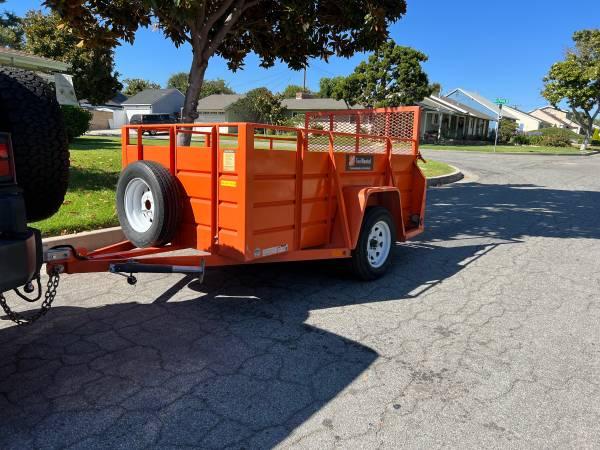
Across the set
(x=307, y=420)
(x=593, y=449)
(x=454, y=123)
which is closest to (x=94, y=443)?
(x=307, y=420)

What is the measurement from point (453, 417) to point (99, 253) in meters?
2.99

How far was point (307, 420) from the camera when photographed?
274 centimetres

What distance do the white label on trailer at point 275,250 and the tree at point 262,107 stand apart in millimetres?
39355

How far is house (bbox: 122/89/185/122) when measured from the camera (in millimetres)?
57875

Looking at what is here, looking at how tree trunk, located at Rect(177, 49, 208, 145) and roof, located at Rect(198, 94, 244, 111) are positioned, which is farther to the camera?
roof, located at Rect(198, 94, 244, 111)

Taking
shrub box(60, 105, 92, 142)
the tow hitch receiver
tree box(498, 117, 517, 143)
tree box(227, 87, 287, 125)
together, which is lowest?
the tow hitch receiver

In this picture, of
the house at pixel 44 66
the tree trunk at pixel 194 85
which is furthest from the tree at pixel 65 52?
the tree trunk at pixel 194 85

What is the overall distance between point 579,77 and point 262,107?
28559 mm

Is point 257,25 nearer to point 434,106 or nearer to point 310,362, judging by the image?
point 310,362

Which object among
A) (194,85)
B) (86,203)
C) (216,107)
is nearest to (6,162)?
(86,203)

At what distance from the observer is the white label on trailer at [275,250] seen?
413 centimetres

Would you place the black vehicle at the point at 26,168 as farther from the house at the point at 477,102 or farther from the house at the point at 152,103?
the house at the point at 477,102

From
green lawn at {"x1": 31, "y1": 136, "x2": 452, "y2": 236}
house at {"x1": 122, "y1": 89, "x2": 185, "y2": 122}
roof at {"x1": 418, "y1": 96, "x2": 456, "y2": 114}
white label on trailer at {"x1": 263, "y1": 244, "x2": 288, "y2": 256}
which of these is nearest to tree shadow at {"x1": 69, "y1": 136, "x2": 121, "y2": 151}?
green lawn at {"x1": 31, "y1": 136, "x2": 452, "y2": 236}

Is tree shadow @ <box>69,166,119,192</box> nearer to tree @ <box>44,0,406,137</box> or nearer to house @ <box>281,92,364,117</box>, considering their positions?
tree @ <box>44,0,406,137</box>
